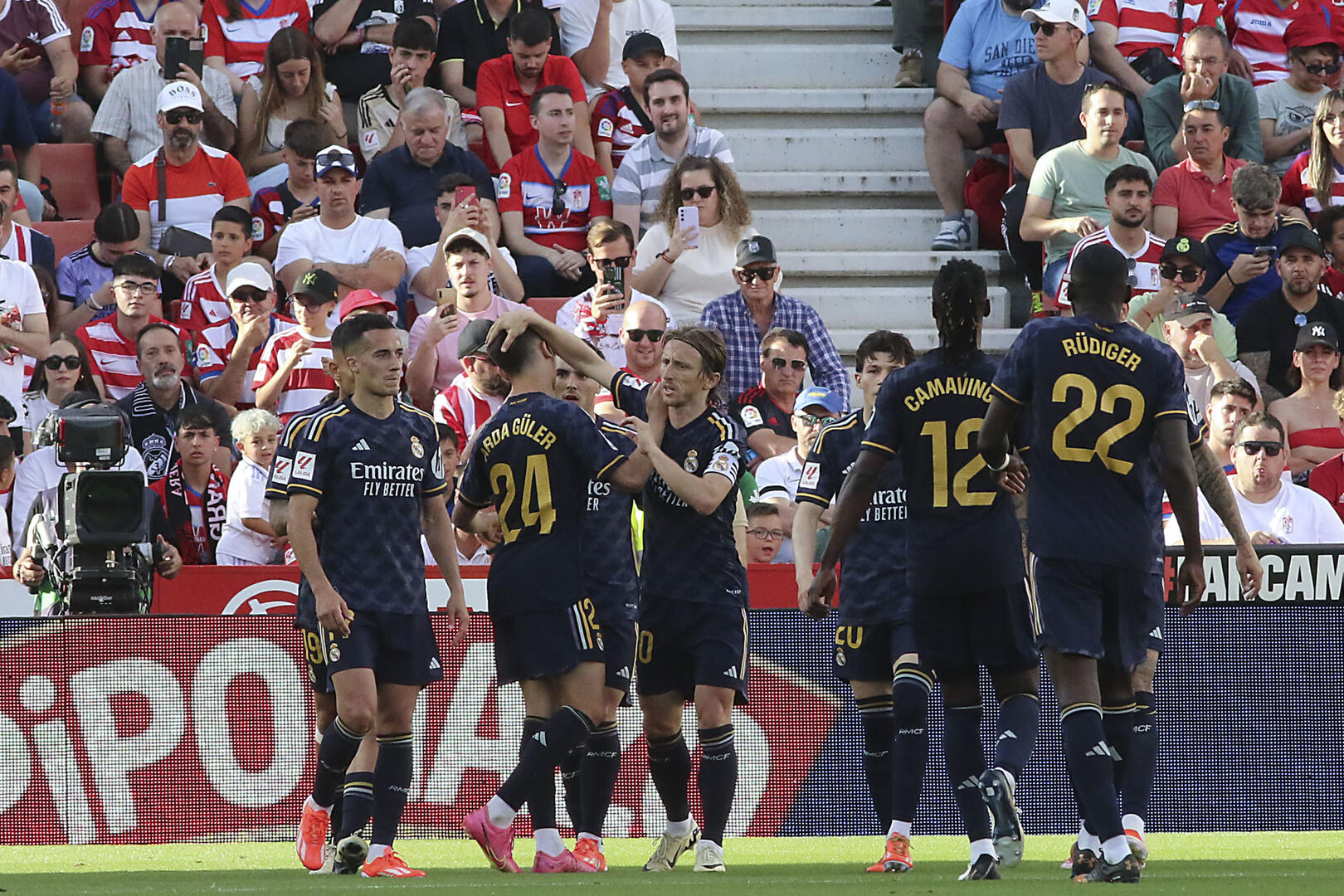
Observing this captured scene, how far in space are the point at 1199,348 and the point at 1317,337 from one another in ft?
2.48

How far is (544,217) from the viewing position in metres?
12.8

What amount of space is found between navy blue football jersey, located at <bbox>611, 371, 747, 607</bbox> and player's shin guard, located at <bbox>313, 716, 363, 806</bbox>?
1.30 metres

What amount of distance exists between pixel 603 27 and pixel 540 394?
707 cm

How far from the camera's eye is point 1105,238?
12.0 meters

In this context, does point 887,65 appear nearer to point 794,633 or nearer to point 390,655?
point 794,633

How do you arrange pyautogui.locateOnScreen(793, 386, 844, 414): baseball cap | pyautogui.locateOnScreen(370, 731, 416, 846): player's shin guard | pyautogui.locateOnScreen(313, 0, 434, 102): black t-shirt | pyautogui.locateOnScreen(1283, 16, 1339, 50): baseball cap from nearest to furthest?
pyautogui.locateOnScreen(370, 731, 416, 846): player's shin guard → pyautogui.locateOnScreen(793, 386, 844, 414): baseball cap → pyautogui.locateOnScreen(313, 0, 434, 102): black t-shirt → pyautogui.locateOnScreen(1283, 16, 1339, 50): baseball cap

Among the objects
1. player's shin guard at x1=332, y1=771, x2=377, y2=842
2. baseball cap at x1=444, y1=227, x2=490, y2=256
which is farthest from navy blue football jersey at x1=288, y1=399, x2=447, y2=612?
baseball cap at x1=444, y1=227, x2=490, y2=256

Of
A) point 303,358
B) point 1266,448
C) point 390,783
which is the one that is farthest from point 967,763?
point 303,358

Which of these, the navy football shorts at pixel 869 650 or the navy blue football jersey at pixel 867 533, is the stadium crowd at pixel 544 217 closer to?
the navy blue football jersey at pixel 867 533

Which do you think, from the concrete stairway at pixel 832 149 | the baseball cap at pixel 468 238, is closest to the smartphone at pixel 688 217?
the baseball cap at pixel 468 238

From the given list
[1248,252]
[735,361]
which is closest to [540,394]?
[735,361]

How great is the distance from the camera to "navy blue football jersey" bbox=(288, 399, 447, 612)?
7.25 metres

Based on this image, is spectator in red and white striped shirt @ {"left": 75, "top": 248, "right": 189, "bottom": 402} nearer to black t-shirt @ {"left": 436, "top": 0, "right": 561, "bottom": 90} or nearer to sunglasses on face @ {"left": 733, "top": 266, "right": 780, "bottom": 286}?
black t-shirt @ {"left": 436, "top": 0, "right": 561, "bottom": 90}

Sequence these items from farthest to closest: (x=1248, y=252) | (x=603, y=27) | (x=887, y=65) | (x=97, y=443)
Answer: (x=887, y=65) → (x=603, y=27) → (x=1248, y=252) → (x=97, y=443)
